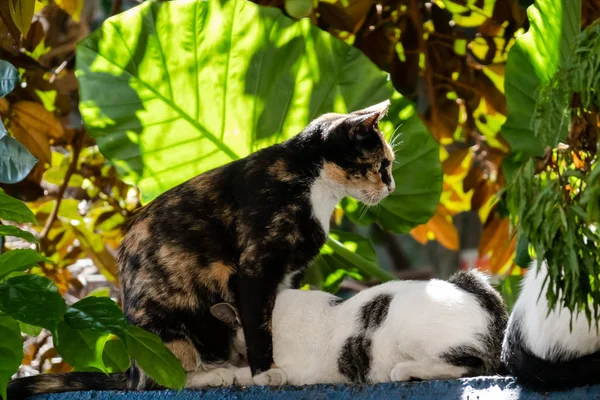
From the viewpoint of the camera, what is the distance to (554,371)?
839 mm

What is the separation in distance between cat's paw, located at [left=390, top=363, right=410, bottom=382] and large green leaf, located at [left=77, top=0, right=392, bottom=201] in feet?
1.98

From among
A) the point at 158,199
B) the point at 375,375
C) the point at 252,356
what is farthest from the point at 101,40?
the point at 375,375

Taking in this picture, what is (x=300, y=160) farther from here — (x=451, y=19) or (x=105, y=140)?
(x=451, y=19)

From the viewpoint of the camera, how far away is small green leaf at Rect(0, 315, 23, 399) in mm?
896

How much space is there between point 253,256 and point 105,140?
0.49 meters

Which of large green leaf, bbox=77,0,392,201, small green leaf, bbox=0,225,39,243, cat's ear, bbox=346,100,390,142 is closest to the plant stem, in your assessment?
large green leaf, bbox=77,0,392,201

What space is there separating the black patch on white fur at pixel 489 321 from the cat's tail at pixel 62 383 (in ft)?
1.54

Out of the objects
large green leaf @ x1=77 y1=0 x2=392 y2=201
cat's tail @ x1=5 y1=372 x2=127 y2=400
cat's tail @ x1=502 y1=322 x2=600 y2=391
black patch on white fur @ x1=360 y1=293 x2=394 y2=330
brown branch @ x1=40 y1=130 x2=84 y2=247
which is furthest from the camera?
brown branch @ x1=40 y1=130 x2=84 y2=247

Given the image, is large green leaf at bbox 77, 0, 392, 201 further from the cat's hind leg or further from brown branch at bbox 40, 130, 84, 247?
the cat's hind leg

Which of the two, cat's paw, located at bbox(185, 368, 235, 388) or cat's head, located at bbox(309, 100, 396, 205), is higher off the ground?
cat's head, located at bbox(309, 100, 396, 205)

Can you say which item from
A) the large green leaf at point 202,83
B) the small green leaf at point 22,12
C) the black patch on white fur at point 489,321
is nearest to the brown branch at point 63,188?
the large green leaf at point 202,83

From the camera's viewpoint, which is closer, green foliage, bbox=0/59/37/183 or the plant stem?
green foliage, bbox=0/59/37/183

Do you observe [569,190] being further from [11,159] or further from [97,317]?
[11,159]

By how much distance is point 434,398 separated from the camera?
2.97ft
